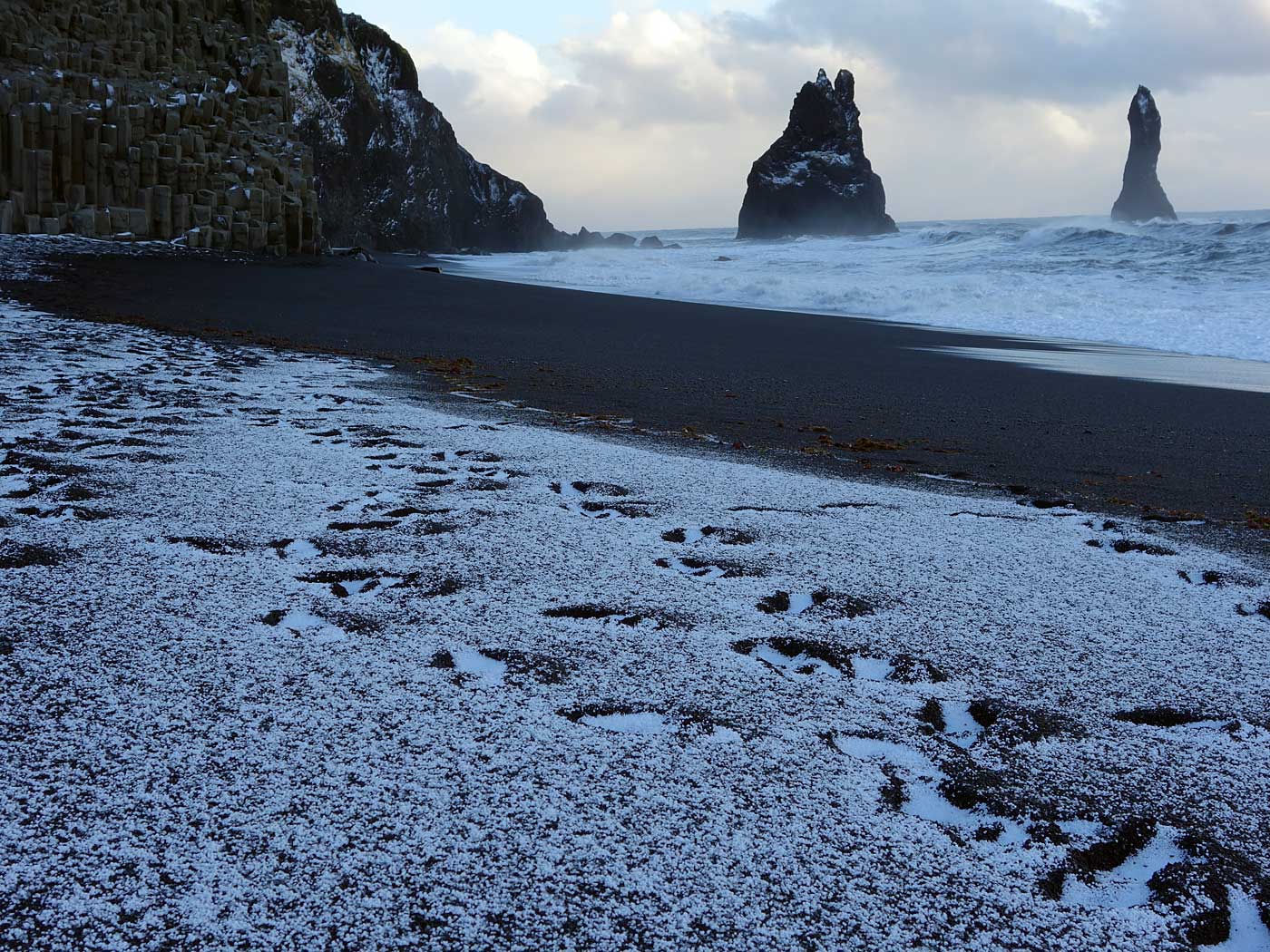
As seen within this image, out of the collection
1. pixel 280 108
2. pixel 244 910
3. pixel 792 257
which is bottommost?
pixel 244 910

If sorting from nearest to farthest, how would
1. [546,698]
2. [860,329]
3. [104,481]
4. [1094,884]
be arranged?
[1094,884]
[546,698]
[104,481]
[860,329]

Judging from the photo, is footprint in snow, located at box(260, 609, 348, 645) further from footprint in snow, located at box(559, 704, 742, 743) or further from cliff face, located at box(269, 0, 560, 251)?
cliff face, located at box(269, 0, 560, 251)

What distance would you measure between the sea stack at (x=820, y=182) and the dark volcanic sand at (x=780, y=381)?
133ft

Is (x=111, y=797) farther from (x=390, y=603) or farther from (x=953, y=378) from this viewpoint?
(x=953, y=378)

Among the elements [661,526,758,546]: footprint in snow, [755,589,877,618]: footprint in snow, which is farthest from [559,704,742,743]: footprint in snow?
[661,526,758,546]: footprint in snow

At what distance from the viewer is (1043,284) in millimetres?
13180

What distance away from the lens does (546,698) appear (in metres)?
1.39

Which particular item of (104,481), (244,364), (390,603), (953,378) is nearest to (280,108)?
(244,364)

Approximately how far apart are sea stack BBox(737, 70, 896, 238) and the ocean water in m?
27.7

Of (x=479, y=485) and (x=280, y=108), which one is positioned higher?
(x=280, y=108)

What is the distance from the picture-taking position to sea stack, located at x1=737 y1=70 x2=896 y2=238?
1909 inches

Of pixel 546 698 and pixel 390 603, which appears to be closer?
pixel 546 698

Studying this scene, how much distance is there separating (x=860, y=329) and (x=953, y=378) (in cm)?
342

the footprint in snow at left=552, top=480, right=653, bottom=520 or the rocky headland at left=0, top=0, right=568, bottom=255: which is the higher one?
the rocky headland at left=0, top=0, right=568, bottom=255
